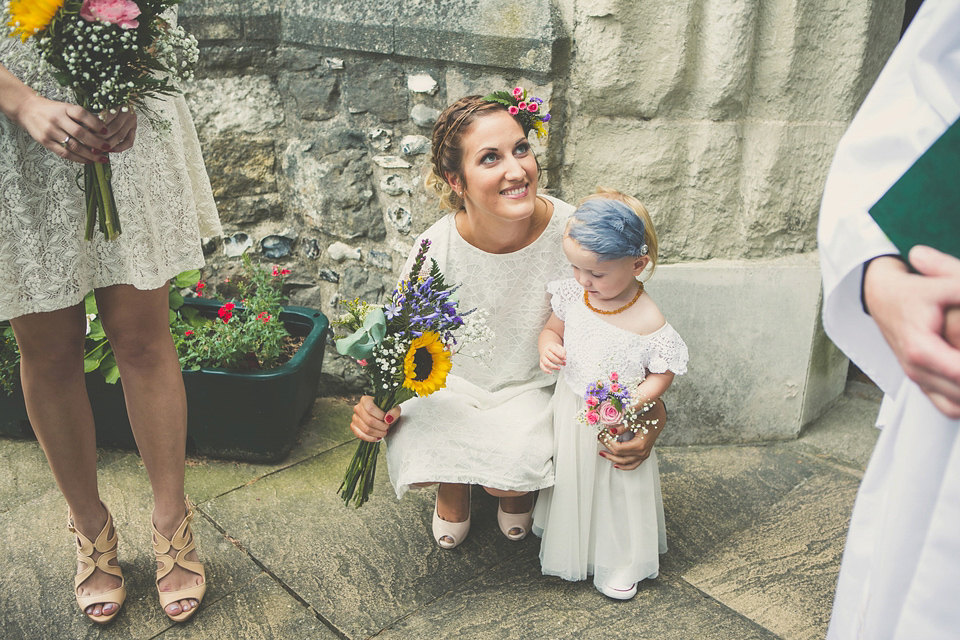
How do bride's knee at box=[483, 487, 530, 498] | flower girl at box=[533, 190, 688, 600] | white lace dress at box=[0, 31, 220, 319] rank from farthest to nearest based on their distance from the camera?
bride's knee at box=[483, 487, 530, 498]
flower girl at box=[533, 190, 688, 600]
white lace dress at box=[0, 31, 220, 319]

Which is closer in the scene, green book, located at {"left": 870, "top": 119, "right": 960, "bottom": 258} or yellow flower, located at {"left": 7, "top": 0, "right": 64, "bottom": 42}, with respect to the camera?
green book, located at {"left": 870, "top": 119, "right": 960, "bottom": 258}

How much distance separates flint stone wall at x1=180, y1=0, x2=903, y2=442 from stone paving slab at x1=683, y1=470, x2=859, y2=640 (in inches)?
16.5

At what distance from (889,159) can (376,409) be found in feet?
4.66

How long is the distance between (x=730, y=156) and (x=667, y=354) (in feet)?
3.14

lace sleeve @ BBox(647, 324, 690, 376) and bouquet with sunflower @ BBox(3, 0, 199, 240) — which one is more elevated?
bouquet with sunflower @ BBox(3, 0, 199, 240)

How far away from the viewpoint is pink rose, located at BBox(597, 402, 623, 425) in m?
1.82

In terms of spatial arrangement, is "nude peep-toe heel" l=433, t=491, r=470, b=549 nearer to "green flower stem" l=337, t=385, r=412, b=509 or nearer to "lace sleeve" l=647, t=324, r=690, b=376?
"green flower stem" l=337, t=385, r=412, b=509

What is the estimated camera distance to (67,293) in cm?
169

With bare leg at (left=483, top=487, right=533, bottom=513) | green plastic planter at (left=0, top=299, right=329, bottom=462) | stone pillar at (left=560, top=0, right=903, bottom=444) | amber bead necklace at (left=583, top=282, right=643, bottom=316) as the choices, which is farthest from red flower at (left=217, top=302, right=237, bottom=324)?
amber bead necklace at (left=583, top=282, right=643, bottom=316)

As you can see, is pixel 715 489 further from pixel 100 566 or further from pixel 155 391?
pixel 100 566

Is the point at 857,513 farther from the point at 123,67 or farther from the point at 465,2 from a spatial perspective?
the point at 465,2

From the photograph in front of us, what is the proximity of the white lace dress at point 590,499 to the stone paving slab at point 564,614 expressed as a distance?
0.19ft

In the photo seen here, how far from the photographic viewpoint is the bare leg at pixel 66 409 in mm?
1753

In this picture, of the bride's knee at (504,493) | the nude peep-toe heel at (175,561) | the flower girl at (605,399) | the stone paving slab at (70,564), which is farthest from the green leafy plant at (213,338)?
the flower girl at (605,399)
